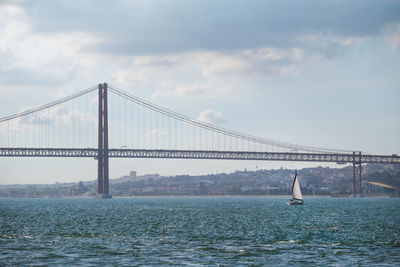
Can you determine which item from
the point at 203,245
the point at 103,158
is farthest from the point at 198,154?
the point at 203,245

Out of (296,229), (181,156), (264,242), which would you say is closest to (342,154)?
(181,156)

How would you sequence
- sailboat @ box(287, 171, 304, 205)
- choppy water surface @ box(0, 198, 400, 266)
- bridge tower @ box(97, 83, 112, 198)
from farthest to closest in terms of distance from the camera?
bridge tower @ box(97, 83, 112, 198) → sailboat @ box(287, 171, 304, 205) → choppy water surface @ box(0, 198, 400, 266)

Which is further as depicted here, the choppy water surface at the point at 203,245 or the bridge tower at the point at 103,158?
the bridge tower at the point at 103,158

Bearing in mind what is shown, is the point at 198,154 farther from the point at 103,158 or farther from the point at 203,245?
the point at 203,245

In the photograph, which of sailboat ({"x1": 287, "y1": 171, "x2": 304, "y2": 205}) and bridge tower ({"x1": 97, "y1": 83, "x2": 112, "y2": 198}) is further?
bridge tower ({"x1": 97, "y1": 83, "x2": 112, "y2": 198})

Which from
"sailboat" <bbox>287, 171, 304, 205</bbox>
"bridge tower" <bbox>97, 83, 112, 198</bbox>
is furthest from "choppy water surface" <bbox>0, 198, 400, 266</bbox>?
"bridge tower" <bbox>97, 83, 112, 198</bbox>

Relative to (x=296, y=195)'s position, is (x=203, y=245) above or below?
below

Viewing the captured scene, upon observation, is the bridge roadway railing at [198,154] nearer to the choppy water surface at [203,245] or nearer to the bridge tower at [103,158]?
the bridge tower at [103,158]

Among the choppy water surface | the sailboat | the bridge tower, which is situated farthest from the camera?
the bridge tower

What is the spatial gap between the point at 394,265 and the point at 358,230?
762 inches

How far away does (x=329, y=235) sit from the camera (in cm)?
4341

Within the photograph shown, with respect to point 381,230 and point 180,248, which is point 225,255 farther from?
point 381,230

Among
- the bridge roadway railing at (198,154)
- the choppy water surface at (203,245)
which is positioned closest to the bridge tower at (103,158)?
the bridge roadway railing at (198,154)

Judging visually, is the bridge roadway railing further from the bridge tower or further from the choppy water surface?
the choppy water surface
